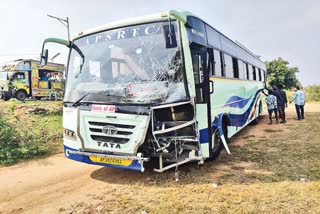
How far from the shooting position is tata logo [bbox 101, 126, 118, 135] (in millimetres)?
4812

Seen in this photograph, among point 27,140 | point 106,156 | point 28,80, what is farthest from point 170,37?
point 28,80

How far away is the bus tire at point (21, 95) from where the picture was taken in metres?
19.3

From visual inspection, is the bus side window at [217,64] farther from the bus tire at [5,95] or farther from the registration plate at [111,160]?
the bus tire at [5,95]

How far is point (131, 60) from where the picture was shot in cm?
512

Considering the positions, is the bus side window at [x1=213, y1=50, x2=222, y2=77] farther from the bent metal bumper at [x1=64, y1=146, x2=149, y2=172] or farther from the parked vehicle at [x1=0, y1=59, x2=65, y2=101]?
the parked vehicle at [x1=0, y1=59, x2=65, y2=101]

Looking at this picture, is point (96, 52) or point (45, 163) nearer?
point (96, 52)

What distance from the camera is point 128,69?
5.07 metres

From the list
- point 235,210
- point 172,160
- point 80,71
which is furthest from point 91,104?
point 235,210

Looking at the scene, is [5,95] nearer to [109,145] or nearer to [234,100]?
[234,100]

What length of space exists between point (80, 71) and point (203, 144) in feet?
9.20

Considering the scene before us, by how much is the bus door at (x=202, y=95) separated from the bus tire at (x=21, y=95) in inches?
693

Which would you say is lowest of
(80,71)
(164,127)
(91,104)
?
(164,127)

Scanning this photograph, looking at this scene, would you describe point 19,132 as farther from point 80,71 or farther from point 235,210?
point 235,210

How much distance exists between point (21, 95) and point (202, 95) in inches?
708
